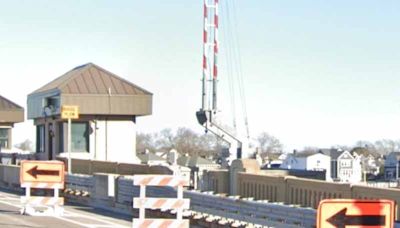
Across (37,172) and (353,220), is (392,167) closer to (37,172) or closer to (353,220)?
(37,172)

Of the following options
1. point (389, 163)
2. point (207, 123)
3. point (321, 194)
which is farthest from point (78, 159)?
point (389, 163)

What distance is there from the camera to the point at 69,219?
22.3 meters

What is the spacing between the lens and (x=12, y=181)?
38031 millimetres

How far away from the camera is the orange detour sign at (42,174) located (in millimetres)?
23719

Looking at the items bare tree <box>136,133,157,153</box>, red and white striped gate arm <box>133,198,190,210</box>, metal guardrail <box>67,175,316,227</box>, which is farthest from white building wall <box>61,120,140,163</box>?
bare tree <box>136,133,157,153</box>

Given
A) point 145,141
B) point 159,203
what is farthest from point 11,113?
point 145,141

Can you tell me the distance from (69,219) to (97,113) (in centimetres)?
1799

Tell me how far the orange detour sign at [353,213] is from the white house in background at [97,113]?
29.7 metres

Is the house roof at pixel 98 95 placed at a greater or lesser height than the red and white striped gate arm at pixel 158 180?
greater

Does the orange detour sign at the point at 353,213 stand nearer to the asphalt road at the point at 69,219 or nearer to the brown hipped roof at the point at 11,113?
the asphalt road at the point at 69,219

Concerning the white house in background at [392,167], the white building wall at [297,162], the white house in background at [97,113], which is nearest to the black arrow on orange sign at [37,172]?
the white house in background at [97,113]

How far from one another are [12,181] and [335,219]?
29.1 m

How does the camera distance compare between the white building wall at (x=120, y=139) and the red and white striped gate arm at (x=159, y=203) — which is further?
the white building wall at (x=120, y=139)

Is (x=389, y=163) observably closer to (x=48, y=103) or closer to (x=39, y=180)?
(x=48, y=103)
